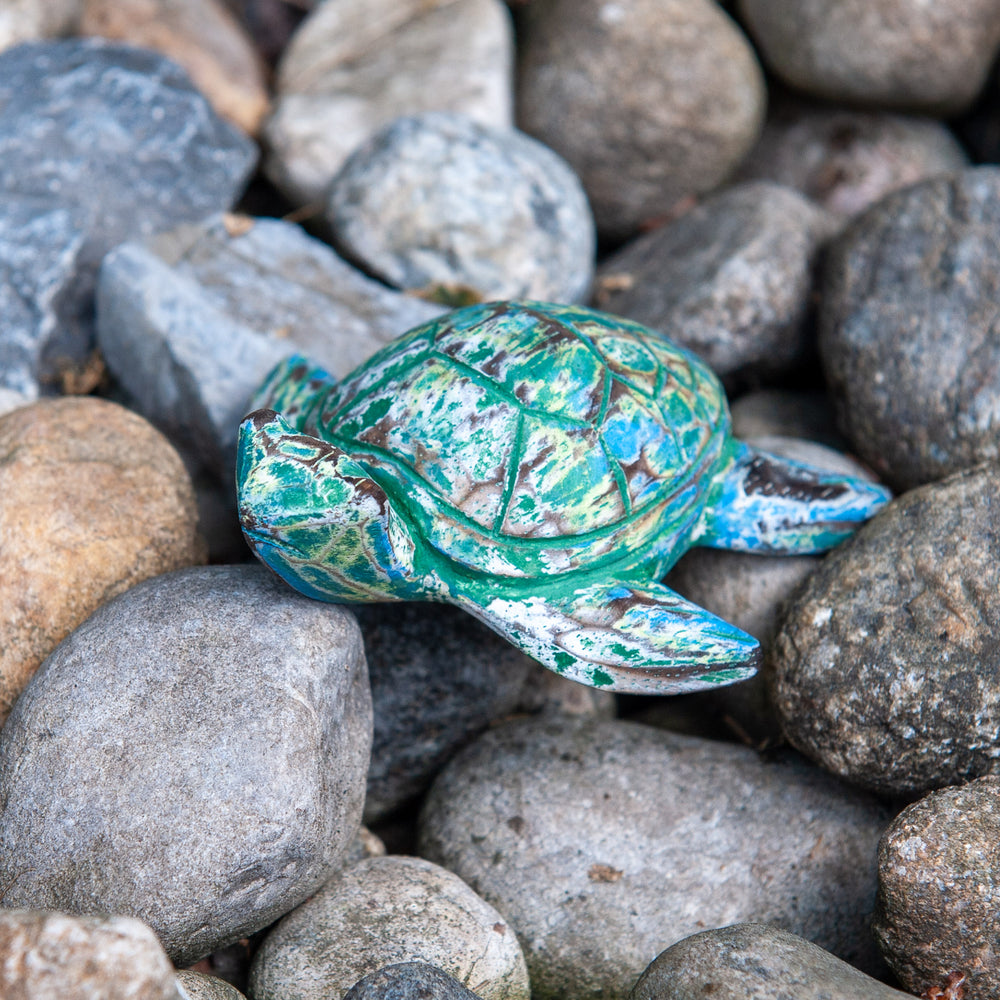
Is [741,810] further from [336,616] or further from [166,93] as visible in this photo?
[166,93]

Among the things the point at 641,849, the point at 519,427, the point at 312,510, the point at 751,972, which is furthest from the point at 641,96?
the point at 751,972

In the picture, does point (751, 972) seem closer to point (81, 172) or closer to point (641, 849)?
point (641, 849)

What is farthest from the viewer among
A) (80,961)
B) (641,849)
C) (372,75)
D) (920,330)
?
(372,75)

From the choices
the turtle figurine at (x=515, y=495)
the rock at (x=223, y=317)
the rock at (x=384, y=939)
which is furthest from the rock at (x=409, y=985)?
the rock at (x=223, y=317)

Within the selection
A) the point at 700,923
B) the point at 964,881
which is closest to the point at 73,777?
the point at 700,923

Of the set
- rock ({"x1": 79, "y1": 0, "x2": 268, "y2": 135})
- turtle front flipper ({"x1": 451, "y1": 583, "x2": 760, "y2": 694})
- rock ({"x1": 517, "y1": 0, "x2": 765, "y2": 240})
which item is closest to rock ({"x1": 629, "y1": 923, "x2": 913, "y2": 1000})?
turtle front flipper ({"x1": 451, "y1": 583, "x2": 760, "y2": 694})

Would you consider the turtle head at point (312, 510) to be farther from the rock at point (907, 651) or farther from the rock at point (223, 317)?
the rock at point (907, 651)
